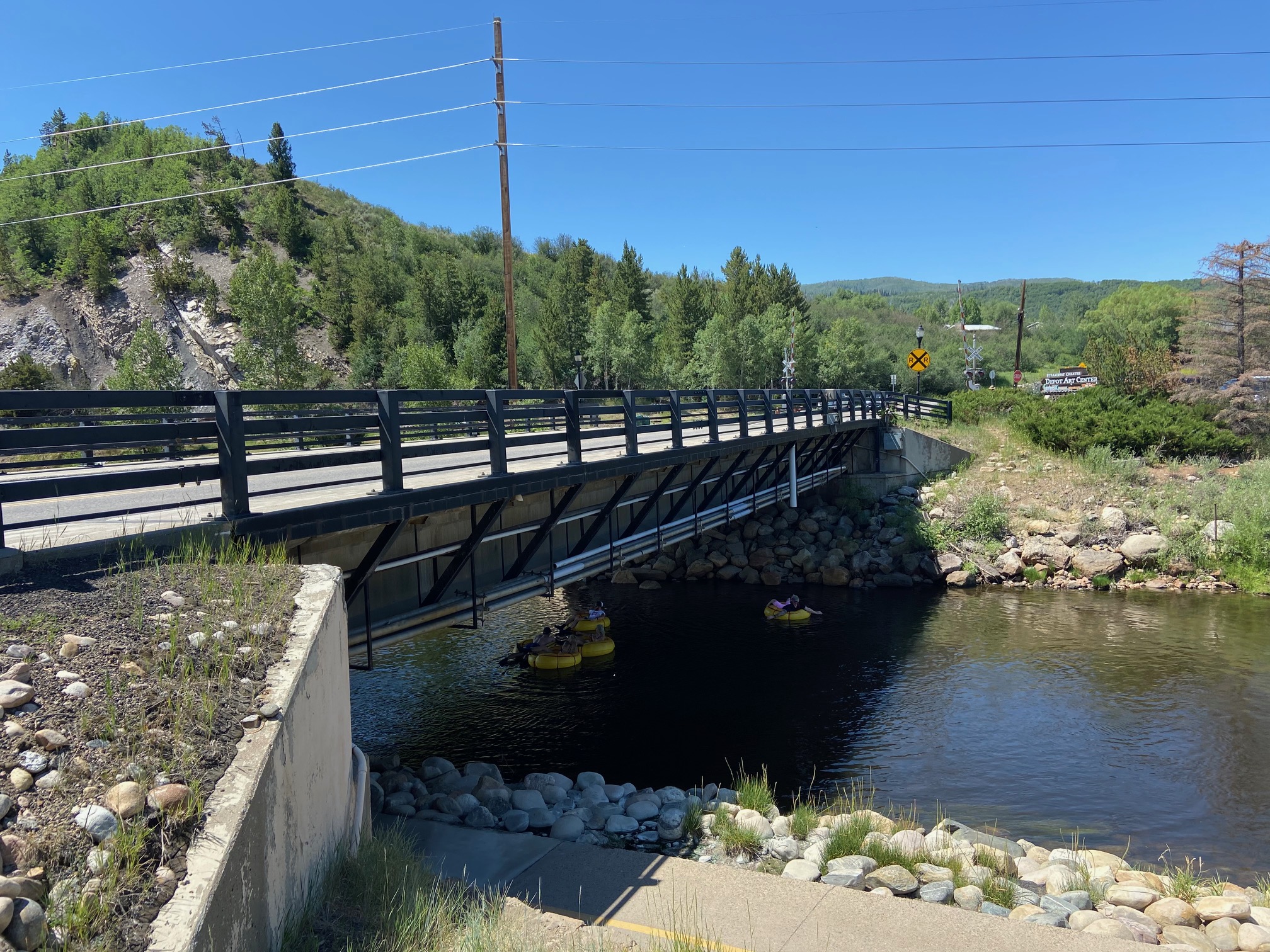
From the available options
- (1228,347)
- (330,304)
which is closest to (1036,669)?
(1228,347)

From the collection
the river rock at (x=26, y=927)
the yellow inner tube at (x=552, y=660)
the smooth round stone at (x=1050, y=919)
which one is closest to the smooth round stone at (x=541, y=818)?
the smooth round stone at (x=1050, y=919)

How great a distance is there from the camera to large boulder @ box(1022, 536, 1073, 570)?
23578mm

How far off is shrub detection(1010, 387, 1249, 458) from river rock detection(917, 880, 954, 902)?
2534 cm

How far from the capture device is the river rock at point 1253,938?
6629 millimetres

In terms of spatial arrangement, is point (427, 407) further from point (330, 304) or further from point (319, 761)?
point (330, 304)

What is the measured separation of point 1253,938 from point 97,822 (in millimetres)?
8005

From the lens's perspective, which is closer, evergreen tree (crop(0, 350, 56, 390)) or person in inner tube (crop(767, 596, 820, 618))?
person in inner tube (crop(767, 596, 820, 618))

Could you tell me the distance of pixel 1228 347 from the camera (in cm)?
3094

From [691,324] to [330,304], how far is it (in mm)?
31308

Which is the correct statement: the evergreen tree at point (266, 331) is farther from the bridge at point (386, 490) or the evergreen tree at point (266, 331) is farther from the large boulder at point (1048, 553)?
the large boulder at point (1048, 553)

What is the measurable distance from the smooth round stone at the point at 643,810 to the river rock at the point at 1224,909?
5052 mm

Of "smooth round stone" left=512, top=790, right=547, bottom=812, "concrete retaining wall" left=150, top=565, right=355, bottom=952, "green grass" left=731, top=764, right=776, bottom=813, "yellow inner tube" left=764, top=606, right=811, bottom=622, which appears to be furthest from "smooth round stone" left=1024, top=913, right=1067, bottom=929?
"yellow inner tube" left=764, top=606, right=811, bottom=622

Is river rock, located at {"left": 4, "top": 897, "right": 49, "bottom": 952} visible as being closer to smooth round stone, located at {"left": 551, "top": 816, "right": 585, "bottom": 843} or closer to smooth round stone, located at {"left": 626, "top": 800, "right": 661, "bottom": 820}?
smooth round stone, located at {"left": 551, "top": 816, "right": 585, "bottom": 843}

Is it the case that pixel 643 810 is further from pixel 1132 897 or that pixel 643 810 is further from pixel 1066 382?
pixel 1066 382
